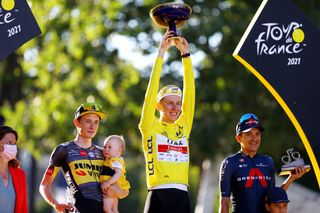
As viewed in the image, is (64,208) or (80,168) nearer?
(64,208)

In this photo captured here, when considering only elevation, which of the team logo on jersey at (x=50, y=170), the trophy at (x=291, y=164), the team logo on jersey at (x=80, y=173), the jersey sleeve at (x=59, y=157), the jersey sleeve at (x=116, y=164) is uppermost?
the jersey sleeve at (x=59, y=157)

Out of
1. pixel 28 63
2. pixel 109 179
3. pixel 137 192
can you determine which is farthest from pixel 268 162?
pixel 137 192

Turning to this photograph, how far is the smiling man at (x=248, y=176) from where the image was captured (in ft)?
25.9

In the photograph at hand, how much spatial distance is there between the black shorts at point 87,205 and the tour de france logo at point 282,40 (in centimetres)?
205

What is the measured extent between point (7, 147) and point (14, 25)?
109cm

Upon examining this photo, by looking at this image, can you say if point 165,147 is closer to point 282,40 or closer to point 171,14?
point 171,14

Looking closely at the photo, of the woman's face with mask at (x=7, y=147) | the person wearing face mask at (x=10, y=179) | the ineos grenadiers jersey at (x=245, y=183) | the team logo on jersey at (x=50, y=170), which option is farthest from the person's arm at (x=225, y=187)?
the woman's face with mask at (x=7, y=147)

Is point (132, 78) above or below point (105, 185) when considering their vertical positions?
above

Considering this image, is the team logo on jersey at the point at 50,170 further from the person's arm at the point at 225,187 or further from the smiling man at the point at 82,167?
the person's arm at the point at 225,187

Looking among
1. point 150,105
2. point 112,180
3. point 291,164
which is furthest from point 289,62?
point 112,180

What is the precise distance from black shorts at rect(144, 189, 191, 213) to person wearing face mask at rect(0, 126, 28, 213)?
1155mm

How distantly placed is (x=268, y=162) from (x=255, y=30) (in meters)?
1.24

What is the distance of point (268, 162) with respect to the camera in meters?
8.11

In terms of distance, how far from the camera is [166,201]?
7.72m
